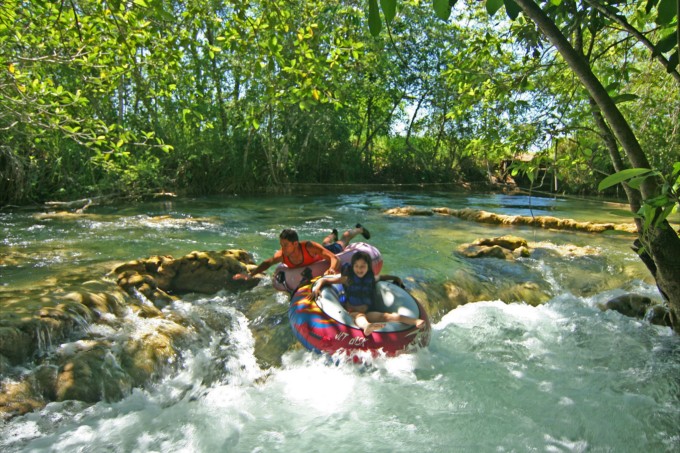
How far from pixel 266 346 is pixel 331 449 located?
164 centimetres

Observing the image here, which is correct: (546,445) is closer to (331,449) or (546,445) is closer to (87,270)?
(331,449)

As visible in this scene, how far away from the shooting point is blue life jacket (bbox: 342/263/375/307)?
484cm

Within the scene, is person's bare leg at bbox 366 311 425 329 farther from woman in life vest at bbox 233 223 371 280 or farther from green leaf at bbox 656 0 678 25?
green leaf at bbox 656 0 678 25

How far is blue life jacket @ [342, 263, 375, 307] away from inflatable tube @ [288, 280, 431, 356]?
0.43 ft

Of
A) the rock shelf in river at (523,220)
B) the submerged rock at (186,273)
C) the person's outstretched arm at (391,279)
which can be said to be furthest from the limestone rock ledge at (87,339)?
the rock shelf in river at (523,220)

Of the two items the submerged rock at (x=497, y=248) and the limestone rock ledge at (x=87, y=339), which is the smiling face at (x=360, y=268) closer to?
the limestone rock ledge at (x=87, y=339)

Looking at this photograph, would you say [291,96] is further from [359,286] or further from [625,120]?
[625,120]

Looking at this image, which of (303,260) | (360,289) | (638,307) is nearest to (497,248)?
(638,307)

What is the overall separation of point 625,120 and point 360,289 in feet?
9.14

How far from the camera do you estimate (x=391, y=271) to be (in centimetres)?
700

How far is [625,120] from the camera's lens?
3.38 metres

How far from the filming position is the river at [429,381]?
3291 mm

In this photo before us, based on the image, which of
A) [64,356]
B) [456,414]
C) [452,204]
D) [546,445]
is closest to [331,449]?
[456,414]

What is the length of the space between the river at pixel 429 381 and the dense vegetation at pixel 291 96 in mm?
1704
